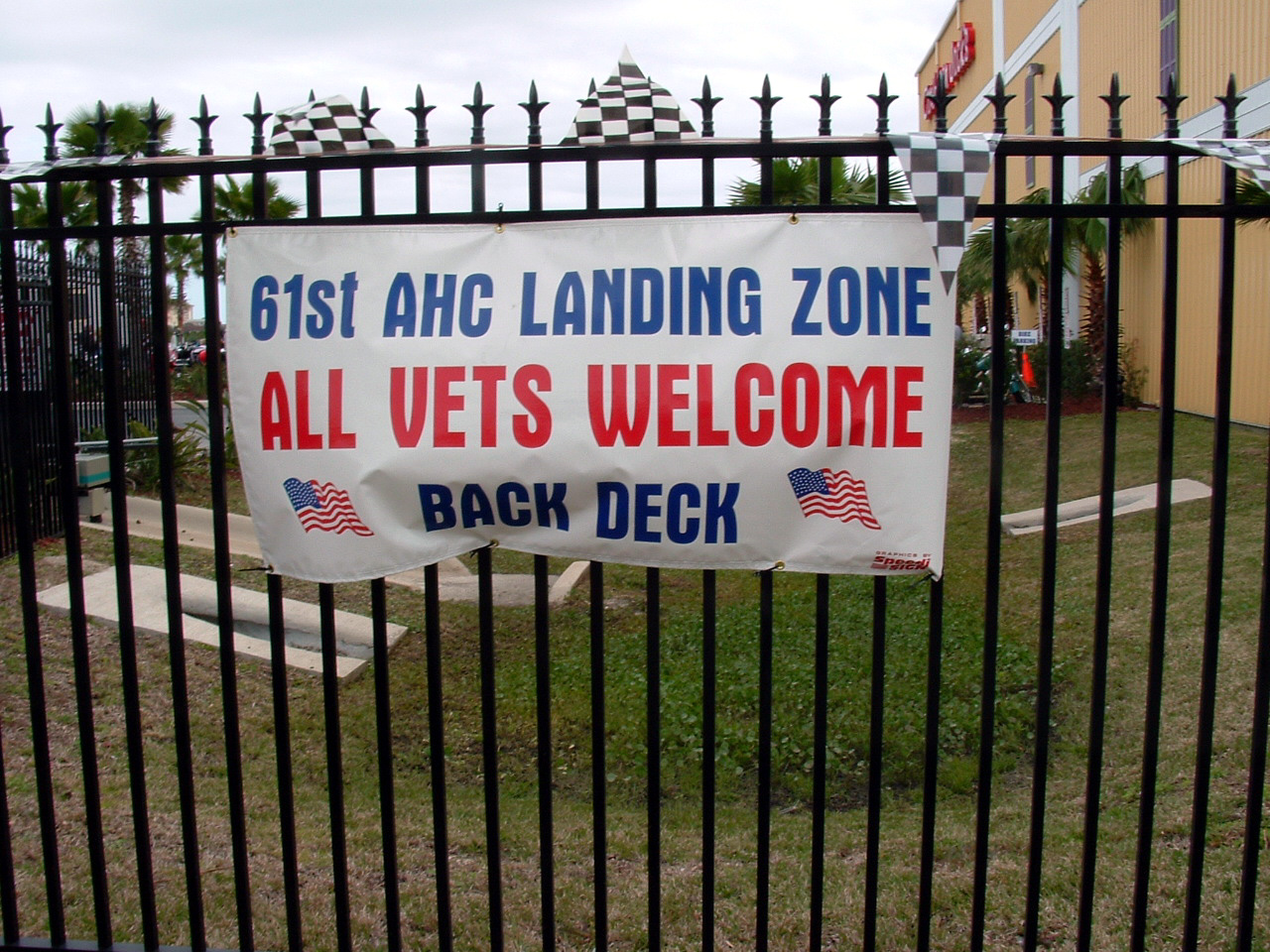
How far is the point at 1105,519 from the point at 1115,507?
324 inches

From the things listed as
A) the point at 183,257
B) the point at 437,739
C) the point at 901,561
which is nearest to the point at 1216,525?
the point at 901,561

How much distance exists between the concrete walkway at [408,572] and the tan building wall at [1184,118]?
18.3ft

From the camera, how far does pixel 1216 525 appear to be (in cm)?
270

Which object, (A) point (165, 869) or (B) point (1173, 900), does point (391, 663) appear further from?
(B) point (1173, 900)

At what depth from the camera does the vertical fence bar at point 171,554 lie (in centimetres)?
282

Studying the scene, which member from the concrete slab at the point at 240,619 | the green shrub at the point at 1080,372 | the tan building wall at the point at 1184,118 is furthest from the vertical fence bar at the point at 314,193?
the green shrub at the point at 1080,372

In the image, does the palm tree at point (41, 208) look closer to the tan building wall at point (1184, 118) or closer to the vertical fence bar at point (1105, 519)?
the tan building wall at point (1184, 118)

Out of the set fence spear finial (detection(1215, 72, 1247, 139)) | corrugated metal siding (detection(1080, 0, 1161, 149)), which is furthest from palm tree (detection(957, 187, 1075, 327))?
fence spear finial (detection(1215, 72, 1247, 139))

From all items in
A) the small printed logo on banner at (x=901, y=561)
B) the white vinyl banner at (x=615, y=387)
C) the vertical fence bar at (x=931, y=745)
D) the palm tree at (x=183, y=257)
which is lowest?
the vertical fence bar at (x=931, y=745)

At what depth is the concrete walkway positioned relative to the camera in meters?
8.44

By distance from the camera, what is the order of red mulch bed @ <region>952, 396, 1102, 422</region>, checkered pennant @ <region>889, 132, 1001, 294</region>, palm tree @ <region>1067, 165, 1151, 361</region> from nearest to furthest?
checkered pennant @ <region>889, 132, 1001, 294</region>, palm tree @ <region>1067, 165, 1151, 361</region>, red mulch bed @ <region>952, 396, 1102, 422</region>

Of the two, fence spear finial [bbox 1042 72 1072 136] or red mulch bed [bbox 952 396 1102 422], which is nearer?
fence spear finial [bbox 1042 72 1072 136]

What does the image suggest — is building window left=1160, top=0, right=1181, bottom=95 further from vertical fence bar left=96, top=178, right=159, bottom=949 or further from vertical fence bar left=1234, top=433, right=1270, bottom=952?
vertical fence bar left=96, top=178, right=159, bottom=949

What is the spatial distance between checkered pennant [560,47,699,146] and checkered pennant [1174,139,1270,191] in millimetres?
1228
